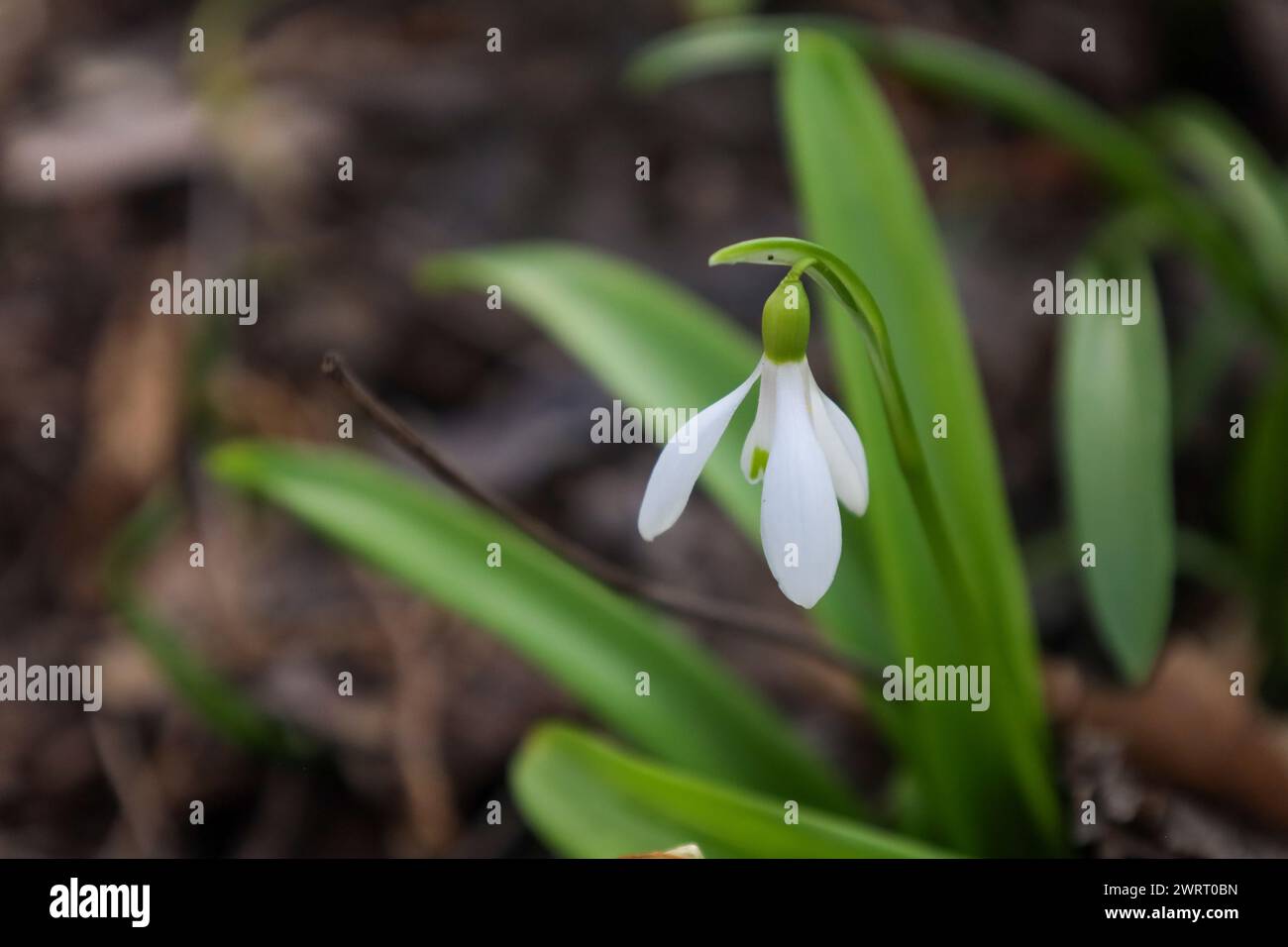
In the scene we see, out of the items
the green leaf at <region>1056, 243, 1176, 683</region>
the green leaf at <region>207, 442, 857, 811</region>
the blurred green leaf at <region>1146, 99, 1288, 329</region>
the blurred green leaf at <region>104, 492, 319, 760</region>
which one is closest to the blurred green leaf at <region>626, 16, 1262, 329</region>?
the blurred green leaf at <region>1146, 99, 1288, 329</region>

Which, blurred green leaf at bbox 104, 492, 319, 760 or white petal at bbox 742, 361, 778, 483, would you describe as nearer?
white petal at bbox 742, 361, 778, 483

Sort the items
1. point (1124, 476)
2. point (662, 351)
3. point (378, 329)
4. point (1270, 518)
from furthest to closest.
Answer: point (378, 329)
point (1270, 518)
point (662, 351)
point (1124, 476)

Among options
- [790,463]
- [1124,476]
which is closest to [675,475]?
[790,463]

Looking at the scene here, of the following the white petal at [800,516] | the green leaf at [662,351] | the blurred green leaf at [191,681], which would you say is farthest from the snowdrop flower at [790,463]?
the blurred green leaf at [191,681]

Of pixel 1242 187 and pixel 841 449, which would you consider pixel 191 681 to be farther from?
pixel 1242 187

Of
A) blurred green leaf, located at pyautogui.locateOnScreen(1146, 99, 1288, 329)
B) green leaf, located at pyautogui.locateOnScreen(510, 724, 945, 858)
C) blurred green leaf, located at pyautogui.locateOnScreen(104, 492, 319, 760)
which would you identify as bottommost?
green leaf, located at pyautogui.locateOnScreen(510, 724, 945, 858)

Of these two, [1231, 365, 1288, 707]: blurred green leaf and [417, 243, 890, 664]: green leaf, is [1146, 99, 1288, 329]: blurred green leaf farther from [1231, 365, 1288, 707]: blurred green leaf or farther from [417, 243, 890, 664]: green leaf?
[417, 243, 890, 664]: green leaf
